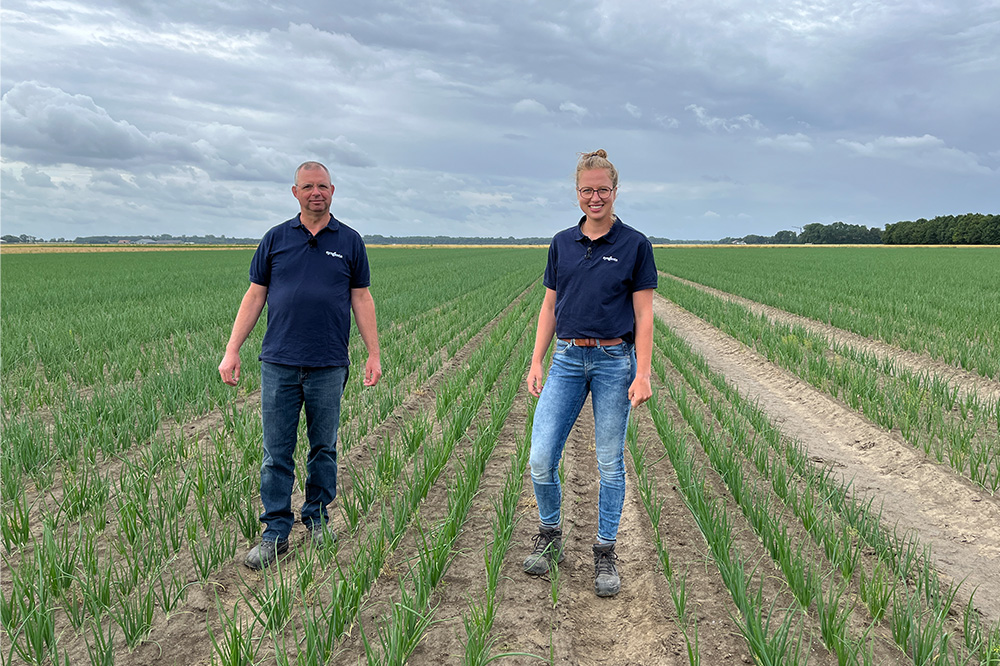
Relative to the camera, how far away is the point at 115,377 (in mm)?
7566

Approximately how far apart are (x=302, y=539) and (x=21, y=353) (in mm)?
7432

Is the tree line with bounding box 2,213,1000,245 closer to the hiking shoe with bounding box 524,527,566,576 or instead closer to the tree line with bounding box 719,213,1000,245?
the tree line with bounding box 719,213,1000,245

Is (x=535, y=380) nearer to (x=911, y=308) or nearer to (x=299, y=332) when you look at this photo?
(x=299, y=332)

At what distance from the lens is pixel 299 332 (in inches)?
125

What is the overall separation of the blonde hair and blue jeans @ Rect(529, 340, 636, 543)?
0.80 m

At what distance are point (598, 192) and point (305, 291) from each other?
1.62 meters

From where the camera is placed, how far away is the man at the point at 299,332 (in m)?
3.19

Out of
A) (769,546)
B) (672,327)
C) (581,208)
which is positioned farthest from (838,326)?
(581,208)

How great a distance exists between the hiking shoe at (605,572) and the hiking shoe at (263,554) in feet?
5.65

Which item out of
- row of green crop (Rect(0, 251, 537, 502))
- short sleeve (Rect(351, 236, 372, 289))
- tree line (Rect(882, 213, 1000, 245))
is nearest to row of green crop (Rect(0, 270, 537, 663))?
row of green crop (Rect(0, 251, 537, 502))

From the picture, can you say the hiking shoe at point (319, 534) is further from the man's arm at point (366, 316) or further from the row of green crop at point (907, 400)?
the row of green crop at point (907, 400)

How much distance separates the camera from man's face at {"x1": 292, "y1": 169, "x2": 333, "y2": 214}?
10.3 ft

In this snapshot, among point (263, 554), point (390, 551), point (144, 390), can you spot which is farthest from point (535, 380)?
point (144, 390)

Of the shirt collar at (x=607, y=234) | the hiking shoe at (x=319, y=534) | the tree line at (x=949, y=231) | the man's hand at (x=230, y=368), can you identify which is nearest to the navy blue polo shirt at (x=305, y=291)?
the man's hand at (x=230, y=368)
